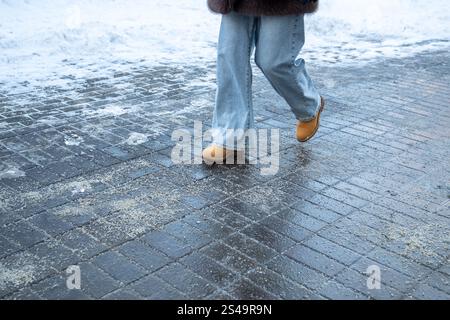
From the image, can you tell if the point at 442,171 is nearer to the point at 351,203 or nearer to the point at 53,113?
the point at 351,203

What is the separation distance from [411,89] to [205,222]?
12.6 ft

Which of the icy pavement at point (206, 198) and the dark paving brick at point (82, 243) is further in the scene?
the dark paving brick at point (82, 243)

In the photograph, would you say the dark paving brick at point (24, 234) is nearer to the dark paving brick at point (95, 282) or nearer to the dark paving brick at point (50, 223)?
the dark paving brick at point (50, 223)

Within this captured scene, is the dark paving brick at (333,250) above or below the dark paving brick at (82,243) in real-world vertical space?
below

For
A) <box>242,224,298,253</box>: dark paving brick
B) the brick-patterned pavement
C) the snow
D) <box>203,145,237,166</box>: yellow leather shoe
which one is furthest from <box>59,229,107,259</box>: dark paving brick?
the snow

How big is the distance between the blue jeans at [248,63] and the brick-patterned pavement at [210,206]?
334 mm

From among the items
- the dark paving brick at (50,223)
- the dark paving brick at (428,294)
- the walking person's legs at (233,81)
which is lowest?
the dark paving brick at (428,294)

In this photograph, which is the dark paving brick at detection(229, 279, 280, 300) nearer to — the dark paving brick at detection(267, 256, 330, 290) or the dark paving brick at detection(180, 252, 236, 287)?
the dark paving brick at detection(180, 252, 236, 287)

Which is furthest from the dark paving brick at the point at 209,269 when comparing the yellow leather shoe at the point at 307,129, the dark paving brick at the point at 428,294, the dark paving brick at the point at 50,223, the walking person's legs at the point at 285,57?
the yellow leather shoe at the point at 307,129

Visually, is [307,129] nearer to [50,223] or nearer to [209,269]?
[209,269]

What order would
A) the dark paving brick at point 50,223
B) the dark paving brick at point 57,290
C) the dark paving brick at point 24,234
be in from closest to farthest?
the dark paving brick at point 57,290 < the dark paving brick at point 24,234 < the dark paving brick at point 50,223

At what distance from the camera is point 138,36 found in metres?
7.97

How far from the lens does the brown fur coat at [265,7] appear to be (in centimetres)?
329
